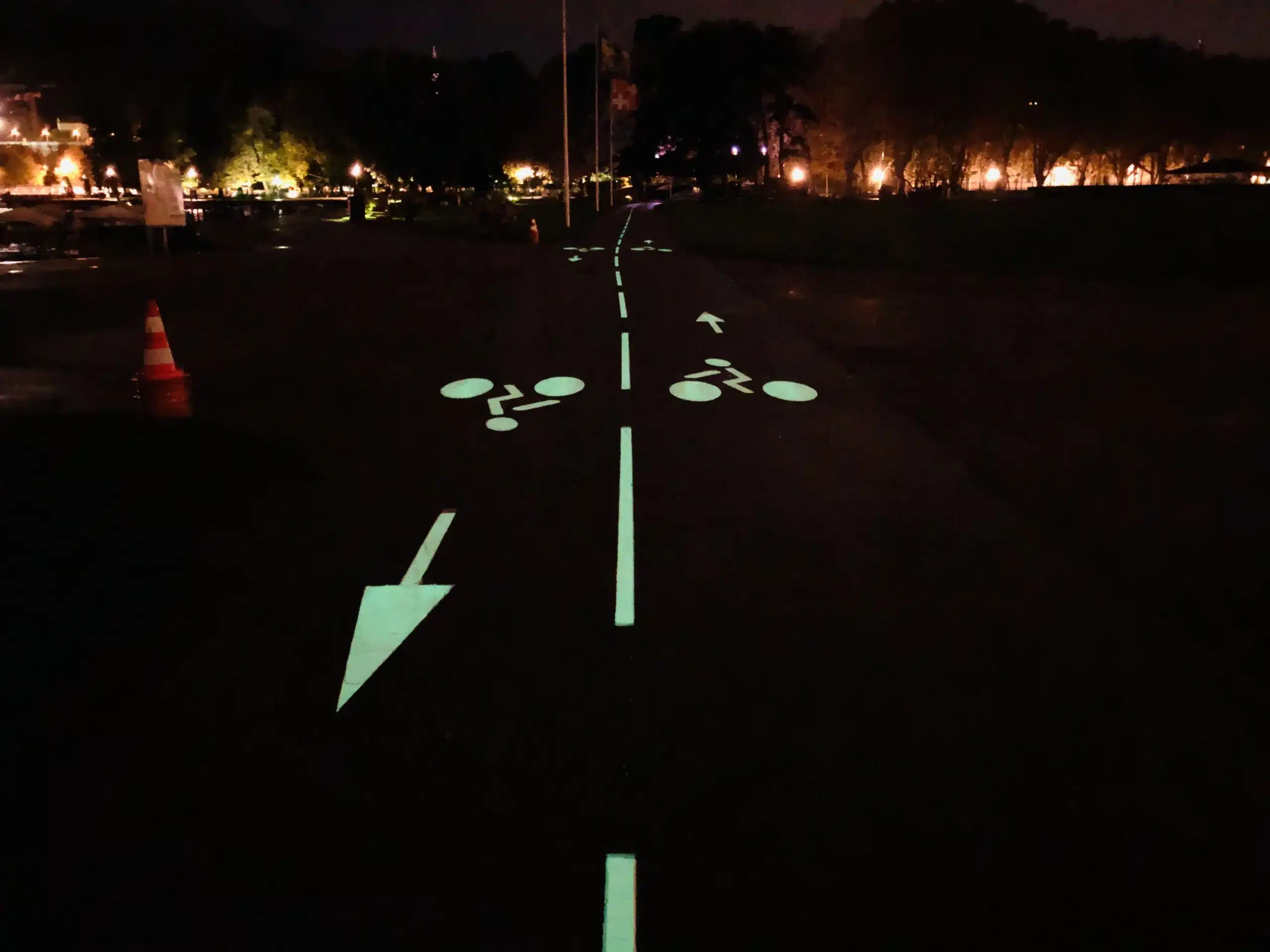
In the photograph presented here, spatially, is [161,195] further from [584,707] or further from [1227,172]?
[1227,172]

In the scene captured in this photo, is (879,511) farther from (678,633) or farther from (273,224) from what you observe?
(273,224)

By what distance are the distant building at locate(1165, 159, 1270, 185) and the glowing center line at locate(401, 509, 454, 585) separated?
7422cm

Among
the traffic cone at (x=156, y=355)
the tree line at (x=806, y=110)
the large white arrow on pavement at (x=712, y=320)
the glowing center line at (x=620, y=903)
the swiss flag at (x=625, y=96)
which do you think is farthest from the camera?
the swiss flag at (x=625, y=96)

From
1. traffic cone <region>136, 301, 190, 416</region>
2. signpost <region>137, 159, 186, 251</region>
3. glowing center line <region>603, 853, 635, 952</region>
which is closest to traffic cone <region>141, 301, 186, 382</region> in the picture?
traffic cone <region>136, 301, 190, 416</region>

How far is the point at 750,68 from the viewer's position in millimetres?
91062

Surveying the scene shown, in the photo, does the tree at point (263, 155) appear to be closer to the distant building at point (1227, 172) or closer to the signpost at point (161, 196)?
the signpost at point (161, 196)

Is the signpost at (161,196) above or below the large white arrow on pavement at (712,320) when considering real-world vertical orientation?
above

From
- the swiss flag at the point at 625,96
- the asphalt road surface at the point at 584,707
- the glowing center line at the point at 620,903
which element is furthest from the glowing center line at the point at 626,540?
the swiss flag at the point at 625,96

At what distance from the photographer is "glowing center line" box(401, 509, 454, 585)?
588 cm

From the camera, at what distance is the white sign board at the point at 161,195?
30.3m

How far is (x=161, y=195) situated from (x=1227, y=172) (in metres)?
76.4

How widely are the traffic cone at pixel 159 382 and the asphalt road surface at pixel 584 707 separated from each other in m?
0.62

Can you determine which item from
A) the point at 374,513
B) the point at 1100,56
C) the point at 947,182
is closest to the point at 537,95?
the point at 947,182

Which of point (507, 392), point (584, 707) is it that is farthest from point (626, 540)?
point (507, 392)
